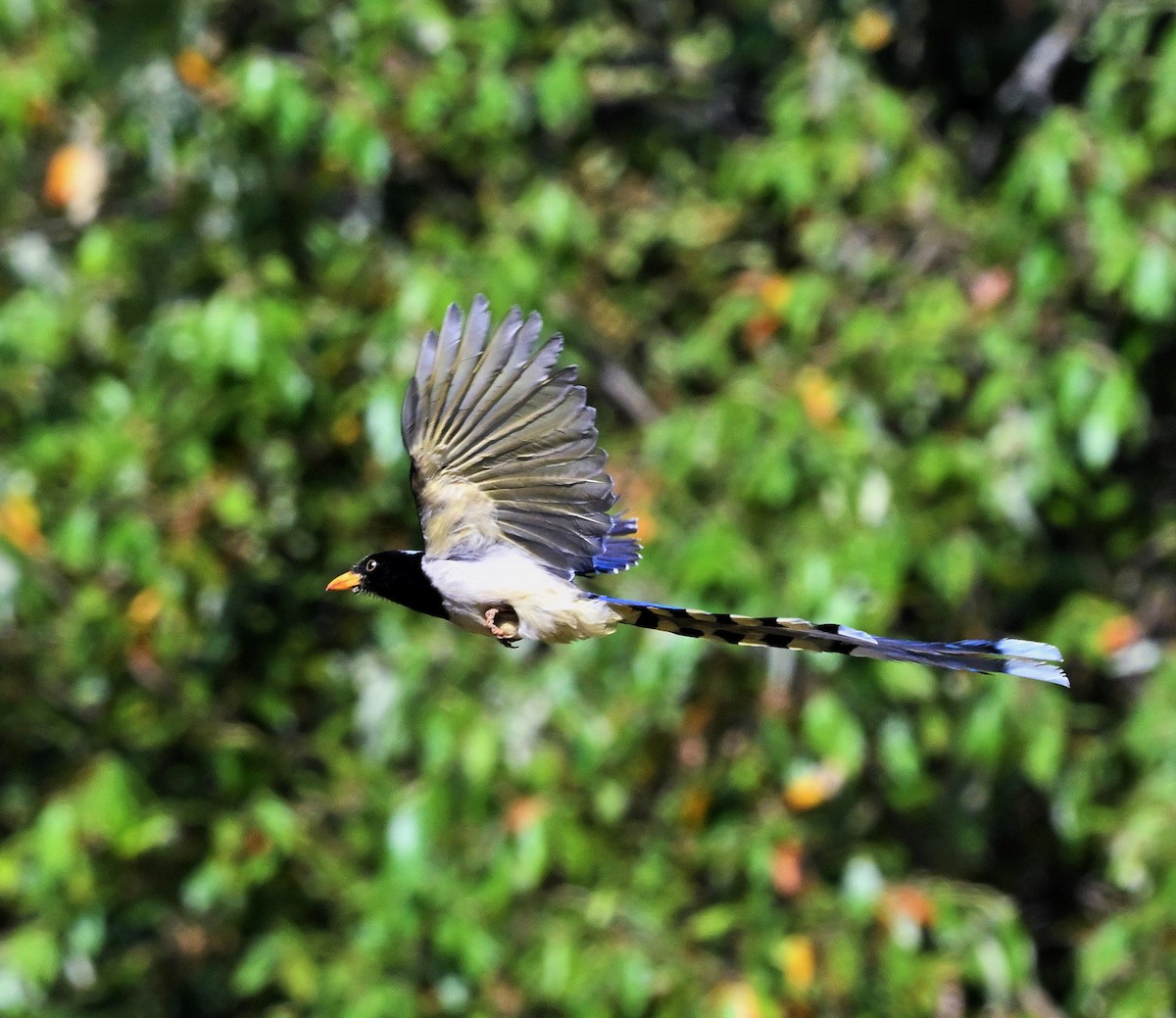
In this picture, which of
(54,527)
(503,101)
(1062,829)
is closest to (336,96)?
(503,101)

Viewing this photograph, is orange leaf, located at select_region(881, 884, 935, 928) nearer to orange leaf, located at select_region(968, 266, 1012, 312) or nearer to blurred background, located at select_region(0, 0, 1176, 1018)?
blurred background, located at select_region(0, 0, 1176, 1018)

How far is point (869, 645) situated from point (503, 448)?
743 millimetres

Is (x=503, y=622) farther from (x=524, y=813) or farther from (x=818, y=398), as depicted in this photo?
(x=818, y=398)

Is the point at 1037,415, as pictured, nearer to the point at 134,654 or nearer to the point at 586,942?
the point at 586,942

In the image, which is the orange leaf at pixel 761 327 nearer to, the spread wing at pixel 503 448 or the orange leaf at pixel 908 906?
the orange leaf at pixel 908 906

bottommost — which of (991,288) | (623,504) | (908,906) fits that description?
(908,906)

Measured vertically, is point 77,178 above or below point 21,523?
above

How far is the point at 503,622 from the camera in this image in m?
3.28

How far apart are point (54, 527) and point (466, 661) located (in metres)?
1.22

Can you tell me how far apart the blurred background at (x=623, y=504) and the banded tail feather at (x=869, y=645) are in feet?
6.08

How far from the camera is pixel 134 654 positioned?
5785 mm

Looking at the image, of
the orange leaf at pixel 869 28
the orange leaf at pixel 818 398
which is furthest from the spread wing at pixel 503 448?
the orange leaf at pixel 869 28

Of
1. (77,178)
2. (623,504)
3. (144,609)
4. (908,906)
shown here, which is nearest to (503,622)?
(623,504)

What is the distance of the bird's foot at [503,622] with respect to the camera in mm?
3262
